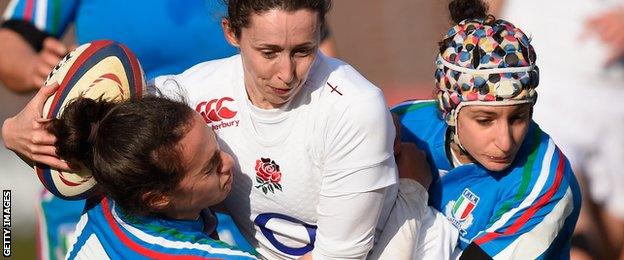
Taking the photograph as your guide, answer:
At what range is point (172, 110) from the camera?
346 centimetres

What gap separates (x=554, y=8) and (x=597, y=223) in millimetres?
999

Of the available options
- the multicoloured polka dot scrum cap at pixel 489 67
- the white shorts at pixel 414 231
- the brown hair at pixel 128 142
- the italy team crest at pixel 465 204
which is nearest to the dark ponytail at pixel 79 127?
the brown hair at pixel 128 142

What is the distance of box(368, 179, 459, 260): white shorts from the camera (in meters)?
3.65

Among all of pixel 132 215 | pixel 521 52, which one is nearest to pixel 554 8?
pixel 521 52

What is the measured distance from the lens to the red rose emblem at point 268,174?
3.61 metres

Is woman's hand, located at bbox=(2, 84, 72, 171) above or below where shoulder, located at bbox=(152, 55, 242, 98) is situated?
below

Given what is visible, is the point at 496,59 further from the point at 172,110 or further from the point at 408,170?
the point at 172,110

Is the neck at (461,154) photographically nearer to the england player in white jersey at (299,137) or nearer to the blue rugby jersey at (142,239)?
the england player in white jersey at (299,137)

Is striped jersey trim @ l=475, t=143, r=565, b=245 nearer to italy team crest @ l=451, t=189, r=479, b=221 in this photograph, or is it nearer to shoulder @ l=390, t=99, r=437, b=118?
italy team crest @ l=451, t=189, r=479, b=221

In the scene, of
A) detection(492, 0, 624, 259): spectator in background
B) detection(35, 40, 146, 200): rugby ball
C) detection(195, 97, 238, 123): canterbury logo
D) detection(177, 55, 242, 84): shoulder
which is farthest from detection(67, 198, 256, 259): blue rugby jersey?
detection(492, 0, 624, 259): spectator in background

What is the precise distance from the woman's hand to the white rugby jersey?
365 mm

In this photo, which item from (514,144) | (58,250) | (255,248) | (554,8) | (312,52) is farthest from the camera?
(554,8)

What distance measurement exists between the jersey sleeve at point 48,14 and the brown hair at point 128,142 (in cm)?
122

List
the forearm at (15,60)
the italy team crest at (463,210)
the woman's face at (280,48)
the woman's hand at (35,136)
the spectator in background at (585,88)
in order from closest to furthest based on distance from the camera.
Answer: the woman's face at (280,48), the woman's hand at (35,136), the italy team crest at (463,210), the forearm at (15,60), the spectator in background at (585,88)
